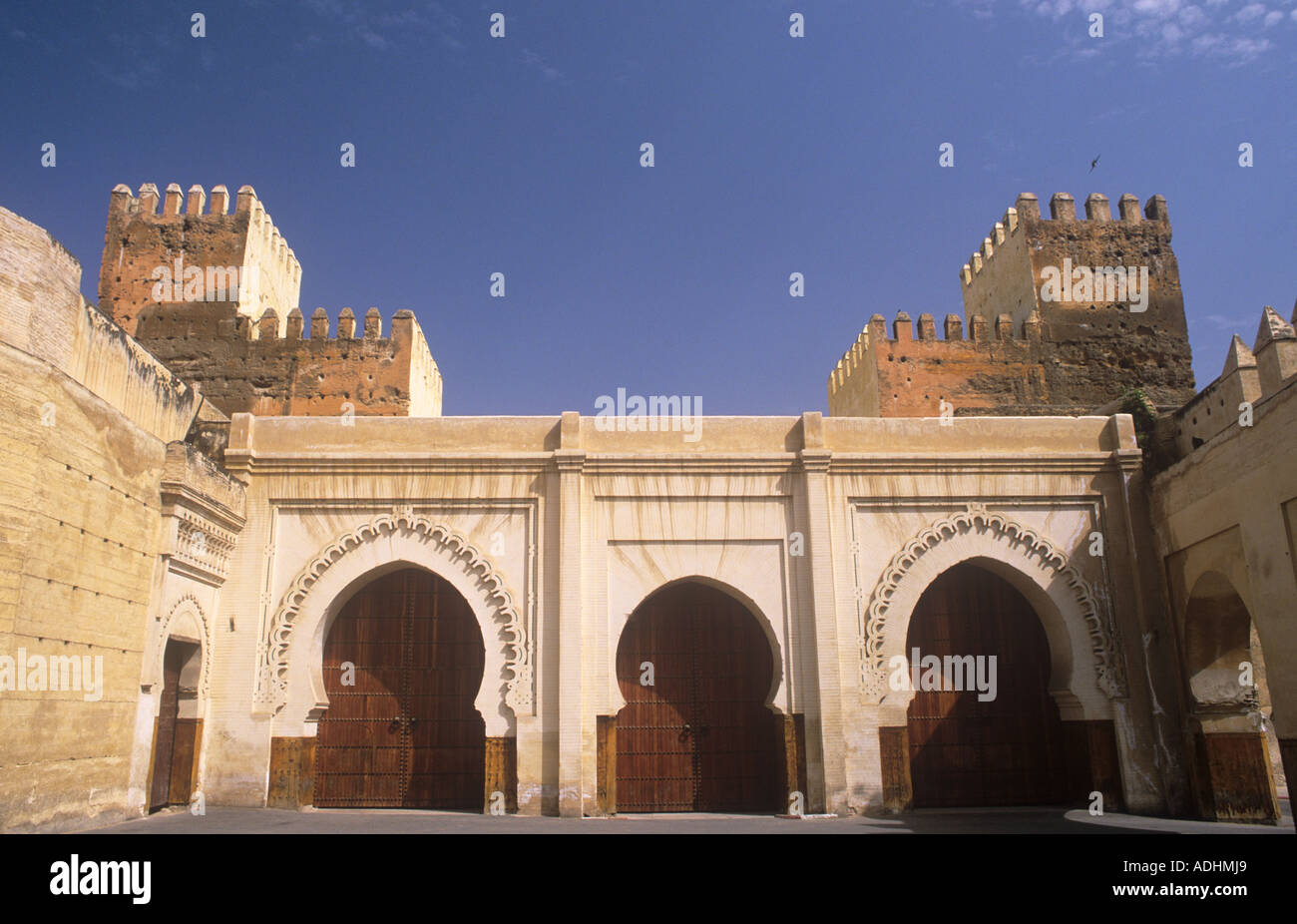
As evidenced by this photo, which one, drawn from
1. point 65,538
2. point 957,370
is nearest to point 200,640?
point 65,538

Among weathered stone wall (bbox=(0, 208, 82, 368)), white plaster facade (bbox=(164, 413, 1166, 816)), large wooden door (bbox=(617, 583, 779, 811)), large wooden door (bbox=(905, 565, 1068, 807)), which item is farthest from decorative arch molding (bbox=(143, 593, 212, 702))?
large wooden door (bbox=(905, 565, 1068, 807))

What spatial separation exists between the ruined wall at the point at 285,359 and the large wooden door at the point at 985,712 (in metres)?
9.52

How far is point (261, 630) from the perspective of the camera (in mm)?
10117

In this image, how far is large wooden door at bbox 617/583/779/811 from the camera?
10.7 m

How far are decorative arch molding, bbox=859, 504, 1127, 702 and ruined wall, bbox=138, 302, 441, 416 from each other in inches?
364

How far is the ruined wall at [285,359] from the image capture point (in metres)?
16.5

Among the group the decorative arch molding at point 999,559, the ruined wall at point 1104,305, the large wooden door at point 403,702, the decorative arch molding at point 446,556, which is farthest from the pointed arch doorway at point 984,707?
the ruined wall at point 1104,305

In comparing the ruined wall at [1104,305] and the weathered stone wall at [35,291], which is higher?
the ruined wall at [1104,305]

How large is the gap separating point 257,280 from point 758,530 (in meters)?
11.9

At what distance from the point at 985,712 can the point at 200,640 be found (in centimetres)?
826

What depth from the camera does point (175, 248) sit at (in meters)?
17.5

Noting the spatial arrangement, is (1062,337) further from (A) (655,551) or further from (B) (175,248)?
(B) (175,248)

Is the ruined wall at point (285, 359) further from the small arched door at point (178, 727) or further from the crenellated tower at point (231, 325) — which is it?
the small arched door at point (178, 727)
